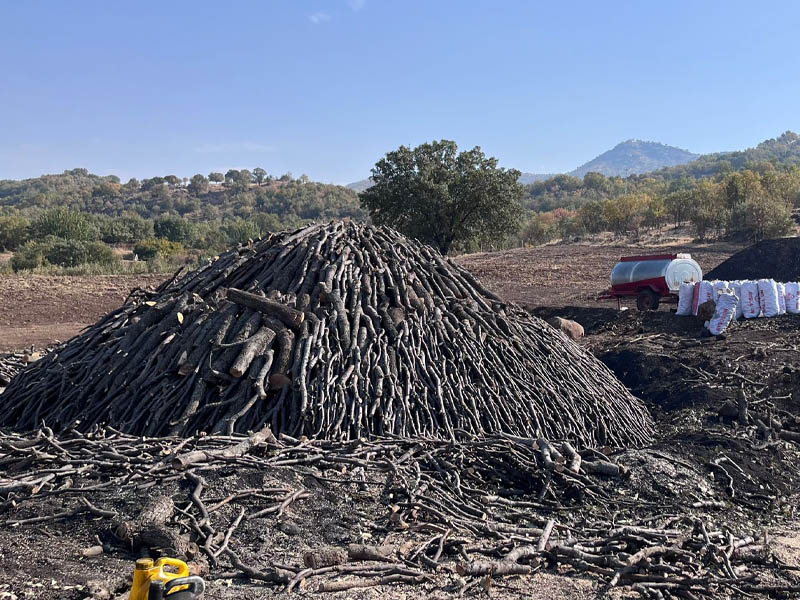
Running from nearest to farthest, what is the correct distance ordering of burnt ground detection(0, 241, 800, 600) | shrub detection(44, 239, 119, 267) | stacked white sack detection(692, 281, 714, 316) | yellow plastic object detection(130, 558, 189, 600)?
yellow plastic object detection(130, 558, 189, 600), burnt ground detection(0, 241, 800, 600), stacked white sack detection(692, 281, 714, 316), shrub detection(44, 239, 119, 267)

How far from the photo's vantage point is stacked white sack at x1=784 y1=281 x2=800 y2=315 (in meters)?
13.6

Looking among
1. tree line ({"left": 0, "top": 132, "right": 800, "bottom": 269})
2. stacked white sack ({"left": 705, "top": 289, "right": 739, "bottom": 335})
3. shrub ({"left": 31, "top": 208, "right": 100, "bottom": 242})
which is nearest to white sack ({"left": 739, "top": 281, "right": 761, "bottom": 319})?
stacked white sack ({"left": 705, "top": 289, "right": 739, "bottom": 335})

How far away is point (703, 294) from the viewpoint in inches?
523

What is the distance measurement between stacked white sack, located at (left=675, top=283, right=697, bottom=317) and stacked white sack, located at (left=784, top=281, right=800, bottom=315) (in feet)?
6.09

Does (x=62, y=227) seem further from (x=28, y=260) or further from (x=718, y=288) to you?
(x=718, y=288)

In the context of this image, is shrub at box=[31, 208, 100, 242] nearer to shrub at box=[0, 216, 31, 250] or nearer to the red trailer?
shrub at box=[0, 216, 31, 250]

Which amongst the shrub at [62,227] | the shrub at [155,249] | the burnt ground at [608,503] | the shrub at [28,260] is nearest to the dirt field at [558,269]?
the burnt ground at [608,503]

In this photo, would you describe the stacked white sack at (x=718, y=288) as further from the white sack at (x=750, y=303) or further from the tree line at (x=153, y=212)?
the tree line at (x=153, y=212)

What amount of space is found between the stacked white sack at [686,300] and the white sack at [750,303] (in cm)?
91

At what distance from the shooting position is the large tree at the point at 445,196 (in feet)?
83.6

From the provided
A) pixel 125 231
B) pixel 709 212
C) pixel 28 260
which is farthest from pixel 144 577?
pixel 125 231

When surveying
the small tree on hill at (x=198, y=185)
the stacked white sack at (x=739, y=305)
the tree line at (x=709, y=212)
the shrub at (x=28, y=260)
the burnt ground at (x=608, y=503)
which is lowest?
the burnt ground at (x=608, y=503)

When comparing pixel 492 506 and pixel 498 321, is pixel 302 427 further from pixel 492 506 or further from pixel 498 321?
pixel 498 321

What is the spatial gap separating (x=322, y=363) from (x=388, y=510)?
65.1 inches
